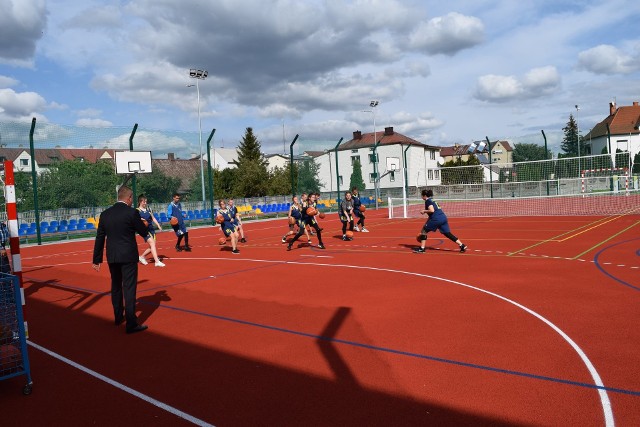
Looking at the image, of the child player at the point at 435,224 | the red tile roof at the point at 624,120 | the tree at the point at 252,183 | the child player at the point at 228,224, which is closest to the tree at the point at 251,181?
the tree at the point at 252,183

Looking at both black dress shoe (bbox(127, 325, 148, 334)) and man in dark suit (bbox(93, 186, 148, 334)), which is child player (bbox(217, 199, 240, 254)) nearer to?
man in dark suit (bbox(93, 186, 148, 334))

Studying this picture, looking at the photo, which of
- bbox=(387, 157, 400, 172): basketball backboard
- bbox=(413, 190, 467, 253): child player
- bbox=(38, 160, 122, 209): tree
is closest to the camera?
bbox=(413, 190, 467, 253): child player

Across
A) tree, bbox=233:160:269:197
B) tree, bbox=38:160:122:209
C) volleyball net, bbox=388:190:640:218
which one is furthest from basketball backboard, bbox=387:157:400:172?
tree, bbox=38:160:122:209

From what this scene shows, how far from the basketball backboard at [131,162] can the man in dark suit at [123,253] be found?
649 inches

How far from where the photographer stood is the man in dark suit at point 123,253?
22.0 ft

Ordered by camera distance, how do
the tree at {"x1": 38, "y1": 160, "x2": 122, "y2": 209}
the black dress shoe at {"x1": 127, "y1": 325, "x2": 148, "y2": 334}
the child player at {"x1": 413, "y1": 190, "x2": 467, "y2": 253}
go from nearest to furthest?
the black dress shoe at {"x1": 127, "y1": 325, "x2": 148, "y2": 334}, the child player at {"x1": 413, "y1": 190, "x2": 467, "y2": 253}, the tree at {"x1": 38, "y1": 160, "x2": 122, "y2": 209}

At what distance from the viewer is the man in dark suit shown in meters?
6.71

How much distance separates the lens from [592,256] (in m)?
11.4

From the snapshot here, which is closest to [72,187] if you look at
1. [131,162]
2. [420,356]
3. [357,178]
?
[131,162]

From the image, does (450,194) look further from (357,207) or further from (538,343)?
(538,343)

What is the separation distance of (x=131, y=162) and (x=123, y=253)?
17.2 meters

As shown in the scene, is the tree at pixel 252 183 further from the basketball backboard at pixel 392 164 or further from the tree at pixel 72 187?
the tree at pixel 72 187

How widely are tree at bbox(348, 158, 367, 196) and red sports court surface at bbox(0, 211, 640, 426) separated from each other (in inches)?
1875

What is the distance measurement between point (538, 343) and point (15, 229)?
641 cm
